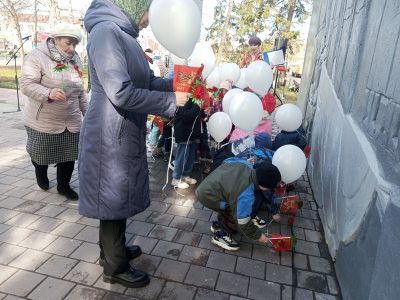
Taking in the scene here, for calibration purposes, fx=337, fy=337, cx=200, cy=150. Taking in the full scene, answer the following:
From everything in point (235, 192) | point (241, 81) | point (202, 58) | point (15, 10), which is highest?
point (15, 10)

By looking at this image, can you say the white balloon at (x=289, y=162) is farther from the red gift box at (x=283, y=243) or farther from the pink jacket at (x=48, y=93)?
the pink jacket at (x=48, y=93)

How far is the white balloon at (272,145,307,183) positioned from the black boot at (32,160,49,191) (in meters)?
2.44

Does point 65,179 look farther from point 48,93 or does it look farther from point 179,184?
point 179,184

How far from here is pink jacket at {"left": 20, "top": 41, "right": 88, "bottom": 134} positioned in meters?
3.09

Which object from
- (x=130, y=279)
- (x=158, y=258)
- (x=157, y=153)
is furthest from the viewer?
(x=157, y=153)

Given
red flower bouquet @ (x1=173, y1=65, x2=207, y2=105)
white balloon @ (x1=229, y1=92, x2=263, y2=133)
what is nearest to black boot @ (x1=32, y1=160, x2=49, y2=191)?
white balloon @ (x1=229, y1=92, x2=263, y2=133)

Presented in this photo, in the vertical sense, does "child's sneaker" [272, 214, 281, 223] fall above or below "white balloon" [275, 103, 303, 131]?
below

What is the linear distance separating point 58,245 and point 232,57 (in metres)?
18.6

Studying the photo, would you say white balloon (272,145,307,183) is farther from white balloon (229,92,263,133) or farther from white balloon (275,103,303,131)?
white balloon (275,103,303,131)

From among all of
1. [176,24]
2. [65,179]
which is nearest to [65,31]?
[176,24]

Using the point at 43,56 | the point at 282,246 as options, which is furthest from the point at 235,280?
the point at 43,56

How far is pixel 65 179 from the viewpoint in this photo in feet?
11.8

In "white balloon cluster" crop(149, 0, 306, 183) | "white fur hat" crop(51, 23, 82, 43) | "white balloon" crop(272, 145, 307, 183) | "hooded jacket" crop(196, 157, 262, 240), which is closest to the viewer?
"white balloon cluster" crop(149, 0, 306, 183)

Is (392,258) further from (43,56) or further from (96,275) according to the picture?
(43,56)
